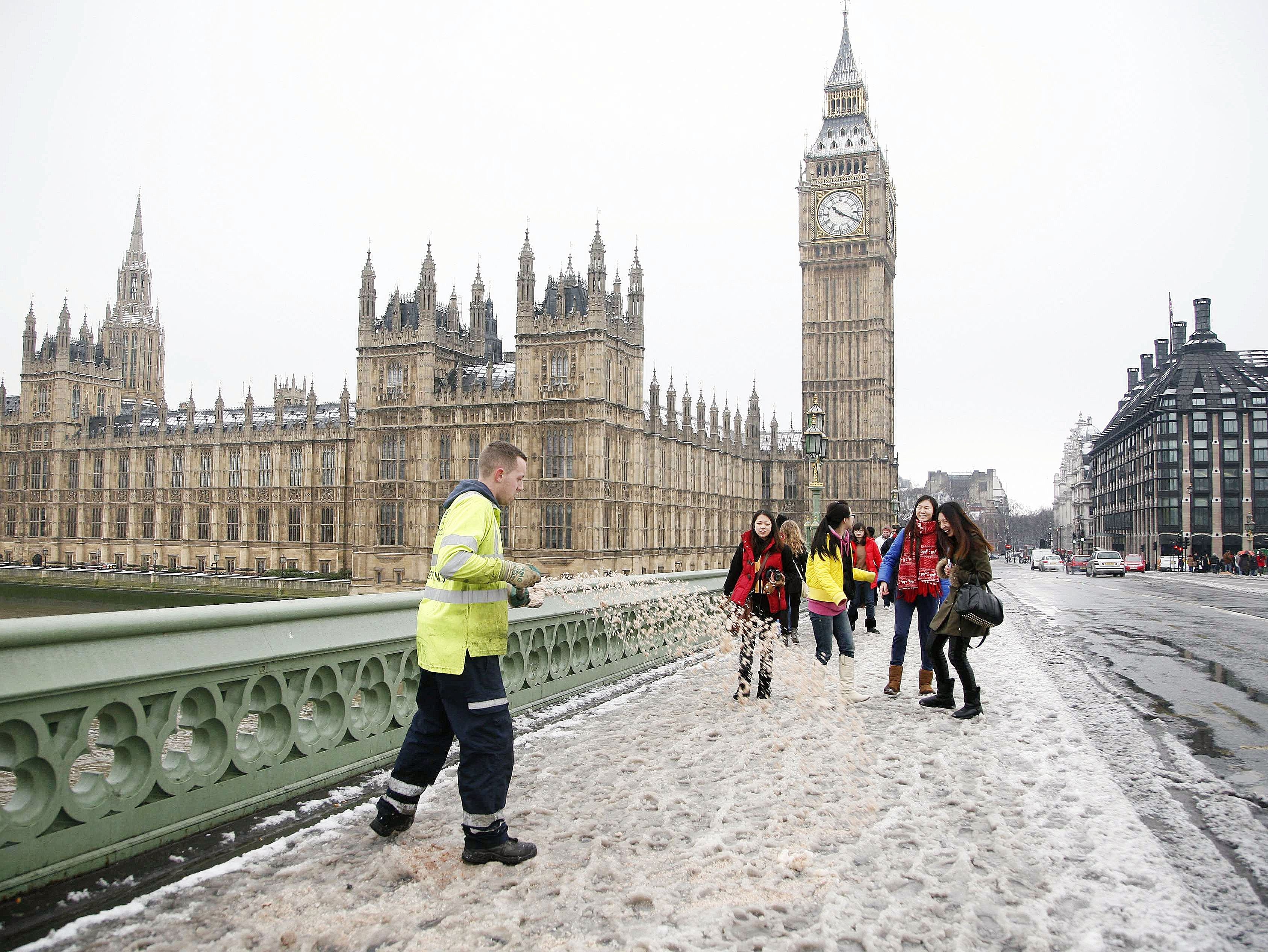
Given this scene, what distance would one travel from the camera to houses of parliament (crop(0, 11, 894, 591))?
40.4m

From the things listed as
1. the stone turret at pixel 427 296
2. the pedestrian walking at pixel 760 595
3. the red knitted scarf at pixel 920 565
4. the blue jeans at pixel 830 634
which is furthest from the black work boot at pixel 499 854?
the stone turret at pixel 427 296

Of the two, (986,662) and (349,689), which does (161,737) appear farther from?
(986,662)

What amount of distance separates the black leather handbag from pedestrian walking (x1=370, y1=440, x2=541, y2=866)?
15.1 ft

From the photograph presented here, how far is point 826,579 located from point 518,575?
5.28m

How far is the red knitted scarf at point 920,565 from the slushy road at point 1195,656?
2.28 meters

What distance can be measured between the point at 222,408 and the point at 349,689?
57.8 m

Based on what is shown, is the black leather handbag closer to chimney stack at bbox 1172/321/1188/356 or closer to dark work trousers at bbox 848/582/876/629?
dark work trousers at bbox 848/582/876/629

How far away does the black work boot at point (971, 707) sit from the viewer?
24.8 ft

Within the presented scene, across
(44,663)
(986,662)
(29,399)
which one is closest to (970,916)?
(44,663)

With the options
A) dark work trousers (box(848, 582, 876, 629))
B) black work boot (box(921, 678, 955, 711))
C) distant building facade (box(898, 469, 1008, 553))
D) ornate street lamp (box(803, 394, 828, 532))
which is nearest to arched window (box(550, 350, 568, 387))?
ornate street lamp (box(803, 394, 828, 532))

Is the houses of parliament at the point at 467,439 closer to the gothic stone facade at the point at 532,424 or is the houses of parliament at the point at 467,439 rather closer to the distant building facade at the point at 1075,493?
the gothic stone facade at the point at 532,424

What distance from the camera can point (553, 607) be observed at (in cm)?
812

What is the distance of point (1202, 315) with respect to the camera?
263ft

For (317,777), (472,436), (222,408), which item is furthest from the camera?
(222,408)
